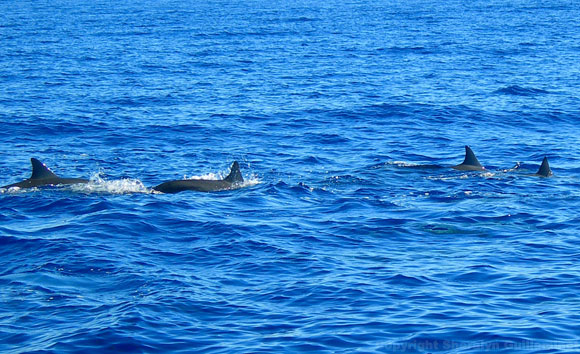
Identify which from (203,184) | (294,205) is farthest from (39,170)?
(294,205)

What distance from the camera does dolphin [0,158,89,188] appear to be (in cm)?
2217

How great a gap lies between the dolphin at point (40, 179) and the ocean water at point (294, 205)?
14.1 inches

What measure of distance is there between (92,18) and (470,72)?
139 feet

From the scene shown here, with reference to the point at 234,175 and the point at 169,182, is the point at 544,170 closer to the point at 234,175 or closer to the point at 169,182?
the point at 234,175

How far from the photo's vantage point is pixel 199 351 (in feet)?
40.9

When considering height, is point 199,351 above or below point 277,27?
below

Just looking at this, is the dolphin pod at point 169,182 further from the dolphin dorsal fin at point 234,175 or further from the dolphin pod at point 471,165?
the dolphin pod at point 471,165

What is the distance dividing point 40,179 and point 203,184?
4.11 metres

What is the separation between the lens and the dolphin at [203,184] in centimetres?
2233

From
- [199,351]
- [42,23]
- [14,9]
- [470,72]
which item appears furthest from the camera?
[14,9]

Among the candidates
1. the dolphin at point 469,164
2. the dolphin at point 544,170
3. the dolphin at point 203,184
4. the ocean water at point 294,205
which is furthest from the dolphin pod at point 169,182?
the dolphin at point 544,170

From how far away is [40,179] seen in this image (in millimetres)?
22344

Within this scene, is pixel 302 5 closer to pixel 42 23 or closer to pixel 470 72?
pixel 42 23

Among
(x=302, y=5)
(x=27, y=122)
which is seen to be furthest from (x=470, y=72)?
(x=302, y=5)
